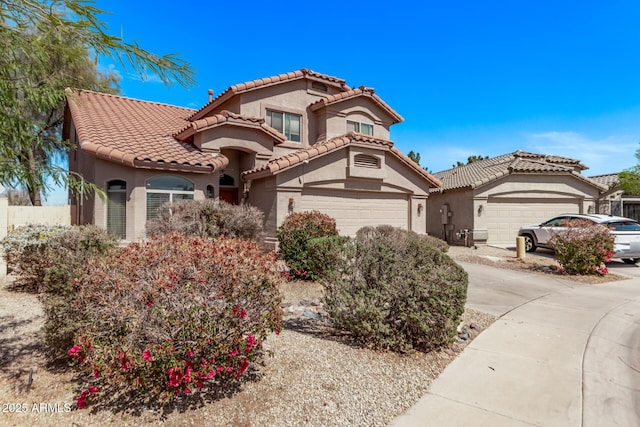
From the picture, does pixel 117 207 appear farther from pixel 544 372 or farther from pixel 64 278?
pixel 544 372

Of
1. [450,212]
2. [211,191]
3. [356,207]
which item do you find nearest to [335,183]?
[356,207]

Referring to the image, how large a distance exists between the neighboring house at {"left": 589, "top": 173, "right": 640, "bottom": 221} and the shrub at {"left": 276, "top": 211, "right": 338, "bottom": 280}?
1823 centimetres

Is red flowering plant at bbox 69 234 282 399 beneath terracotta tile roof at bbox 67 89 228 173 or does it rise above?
beneath

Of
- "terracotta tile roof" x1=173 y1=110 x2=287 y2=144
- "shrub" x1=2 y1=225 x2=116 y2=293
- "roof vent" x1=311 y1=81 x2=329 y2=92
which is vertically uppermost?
"roof vent" x1=311 y1=81 x2=329 y2=92

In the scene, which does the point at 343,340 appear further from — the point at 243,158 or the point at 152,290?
the point at 243,158

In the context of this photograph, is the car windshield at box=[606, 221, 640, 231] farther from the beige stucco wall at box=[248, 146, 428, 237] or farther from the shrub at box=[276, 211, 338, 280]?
the shrub at box=[276, 211, 338, 280]

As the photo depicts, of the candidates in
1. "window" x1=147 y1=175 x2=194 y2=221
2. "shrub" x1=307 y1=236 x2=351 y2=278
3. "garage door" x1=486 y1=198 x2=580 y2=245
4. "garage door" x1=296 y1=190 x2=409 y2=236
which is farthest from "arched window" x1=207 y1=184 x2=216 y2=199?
"garage door" x1=486 y1=198 x2=580 y2=245

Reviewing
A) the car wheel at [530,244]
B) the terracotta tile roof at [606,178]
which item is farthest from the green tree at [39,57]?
the terracotta tile roof at [606,178]

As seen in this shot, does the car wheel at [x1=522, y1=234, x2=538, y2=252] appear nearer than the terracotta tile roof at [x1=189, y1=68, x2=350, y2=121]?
No

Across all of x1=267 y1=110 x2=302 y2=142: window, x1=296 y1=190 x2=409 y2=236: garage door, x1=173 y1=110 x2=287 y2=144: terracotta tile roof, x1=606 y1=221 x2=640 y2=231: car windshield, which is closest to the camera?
x1=606 y1=221 x2=640 y2=231: car windshield

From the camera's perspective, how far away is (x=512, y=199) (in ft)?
60.8

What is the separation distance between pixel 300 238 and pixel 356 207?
589 centimetres

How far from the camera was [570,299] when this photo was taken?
8.04 m

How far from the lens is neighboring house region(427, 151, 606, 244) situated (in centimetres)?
1798
